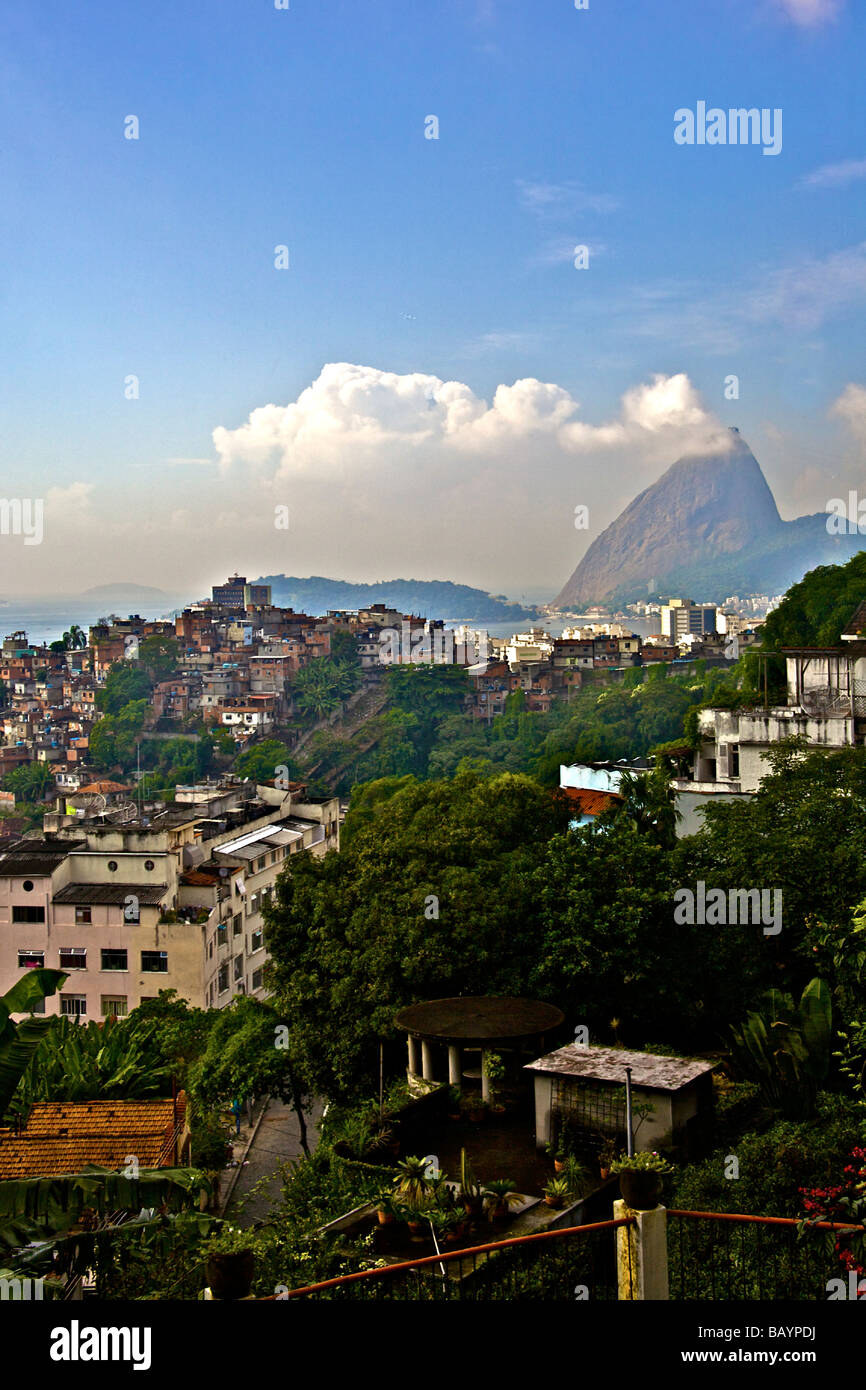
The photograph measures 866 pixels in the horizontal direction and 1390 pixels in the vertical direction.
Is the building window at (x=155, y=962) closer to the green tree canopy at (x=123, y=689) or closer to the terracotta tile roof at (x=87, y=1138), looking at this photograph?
the terracotta tile roof at (x=87, y=1138)

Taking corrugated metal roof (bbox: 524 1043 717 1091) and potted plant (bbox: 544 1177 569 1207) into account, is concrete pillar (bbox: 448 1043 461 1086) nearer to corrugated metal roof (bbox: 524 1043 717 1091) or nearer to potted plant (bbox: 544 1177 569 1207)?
corrugated metal roof (bbox: 524 1043 717 1091)

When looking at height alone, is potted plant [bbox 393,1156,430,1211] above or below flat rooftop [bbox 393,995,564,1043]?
below

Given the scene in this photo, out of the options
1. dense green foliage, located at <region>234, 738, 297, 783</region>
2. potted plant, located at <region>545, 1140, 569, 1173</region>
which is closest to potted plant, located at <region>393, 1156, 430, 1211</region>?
potted plant, located at <region>545, 1140, 569, 1173</region>

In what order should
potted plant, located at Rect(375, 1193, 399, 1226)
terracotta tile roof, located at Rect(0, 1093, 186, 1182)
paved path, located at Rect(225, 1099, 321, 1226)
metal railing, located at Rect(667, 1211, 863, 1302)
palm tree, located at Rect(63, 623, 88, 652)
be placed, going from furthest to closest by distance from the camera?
palm tree, located at Rect(63, 623, 88, 652), paved path, located at Rect(225, 1099, 321, 1226), terracotta tile roof, located at Rect(0, 1093, 186, 1182), potted plant, located at Rect(375, 1193, 399, 1226), metal railing, located at Rect(667, 1211, 863, 1302)

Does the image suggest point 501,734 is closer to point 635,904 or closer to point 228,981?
point 228,981

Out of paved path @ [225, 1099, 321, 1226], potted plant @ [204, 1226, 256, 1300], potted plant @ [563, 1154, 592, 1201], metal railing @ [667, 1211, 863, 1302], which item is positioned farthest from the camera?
paved path @ [225, 1099, 321, 1226]

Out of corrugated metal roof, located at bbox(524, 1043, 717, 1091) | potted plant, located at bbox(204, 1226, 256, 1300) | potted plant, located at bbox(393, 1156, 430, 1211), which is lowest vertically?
potted plant, located at bbox(393, 1156, 430, 1211)
